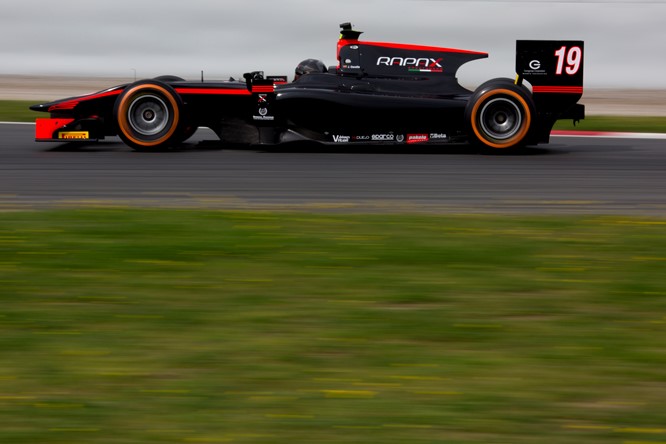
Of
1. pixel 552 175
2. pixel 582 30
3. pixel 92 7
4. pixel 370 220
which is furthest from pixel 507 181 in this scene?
pixel 92 7

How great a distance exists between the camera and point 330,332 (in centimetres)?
450

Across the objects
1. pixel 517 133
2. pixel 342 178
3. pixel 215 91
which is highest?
pixel 215 91

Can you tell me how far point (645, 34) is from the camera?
17.4m

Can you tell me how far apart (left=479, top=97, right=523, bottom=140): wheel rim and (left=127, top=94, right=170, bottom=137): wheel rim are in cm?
318

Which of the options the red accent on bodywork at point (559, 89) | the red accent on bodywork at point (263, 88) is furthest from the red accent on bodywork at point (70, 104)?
the red accent on bodywork at point (559, 89)

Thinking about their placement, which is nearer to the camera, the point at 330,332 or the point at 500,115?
the point at 330,332

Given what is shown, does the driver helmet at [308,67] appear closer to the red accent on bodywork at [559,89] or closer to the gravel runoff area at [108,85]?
the red accent on bodywork at [559,89]

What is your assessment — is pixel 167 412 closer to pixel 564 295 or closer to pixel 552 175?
pixel 564 295

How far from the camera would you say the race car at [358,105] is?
34.0 feet

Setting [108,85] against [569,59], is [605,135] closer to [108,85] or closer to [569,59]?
[569,59]

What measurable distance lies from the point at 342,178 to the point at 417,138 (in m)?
1.72

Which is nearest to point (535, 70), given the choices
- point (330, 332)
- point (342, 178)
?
point (342, 178)

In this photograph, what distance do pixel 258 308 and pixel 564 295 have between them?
149cm

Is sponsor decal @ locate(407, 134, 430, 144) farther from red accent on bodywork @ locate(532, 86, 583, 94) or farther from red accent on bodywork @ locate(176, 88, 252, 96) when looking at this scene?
red accent on bodywork @ locate(176, 88, 252, 96)
